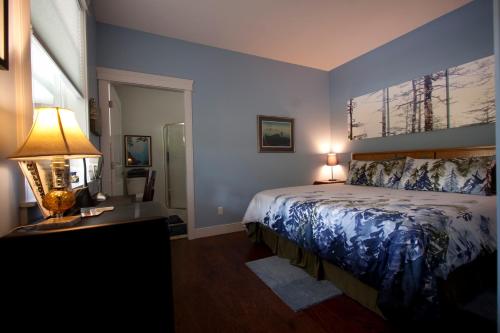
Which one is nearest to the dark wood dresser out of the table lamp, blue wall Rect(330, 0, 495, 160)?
the table lamp

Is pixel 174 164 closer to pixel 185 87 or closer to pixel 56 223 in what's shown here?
pixel 185 87

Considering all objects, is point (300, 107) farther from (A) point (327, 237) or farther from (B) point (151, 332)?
(B) point (151, 332)

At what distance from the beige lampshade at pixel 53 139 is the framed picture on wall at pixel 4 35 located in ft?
0.59

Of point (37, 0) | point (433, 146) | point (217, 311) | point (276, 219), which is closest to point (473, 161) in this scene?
point (433, 146)

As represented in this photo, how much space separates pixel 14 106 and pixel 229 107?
270 centimetres

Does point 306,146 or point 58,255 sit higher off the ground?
point 306,146

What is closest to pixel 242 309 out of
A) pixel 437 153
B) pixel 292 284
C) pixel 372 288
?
pixel 292 284

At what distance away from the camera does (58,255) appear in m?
0.79

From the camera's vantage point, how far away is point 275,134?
3811mm

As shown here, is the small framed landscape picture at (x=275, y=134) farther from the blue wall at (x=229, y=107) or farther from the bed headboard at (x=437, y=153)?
the bed headboard at (x=437, y=153)

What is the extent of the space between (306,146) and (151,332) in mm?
3666

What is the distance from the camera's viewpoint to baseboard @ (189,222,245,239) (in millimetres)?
3189

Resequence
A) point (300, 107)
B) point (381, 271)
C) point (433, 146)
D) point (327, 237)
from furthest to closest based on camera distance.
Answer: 1. point (300, 107)
2. point (433, 146)
3. point (327, 237)
4. point (381, 271)

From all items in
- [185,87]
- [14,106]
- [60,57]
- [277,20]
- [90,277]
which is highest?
[277,20]
